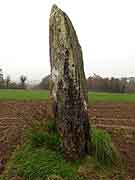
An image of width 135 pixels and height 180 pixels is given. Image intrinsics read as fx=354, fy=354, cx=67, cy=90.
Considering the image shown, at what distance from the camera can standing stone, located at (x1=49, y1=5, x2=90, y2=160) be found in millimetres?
6953

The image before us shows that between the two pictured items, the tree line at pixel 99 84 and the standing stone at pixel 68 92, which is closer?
the standing stone at pixel 68 92

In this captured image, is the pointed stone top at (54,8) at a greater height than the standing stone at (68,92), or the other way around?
the pointed stone top at (54,8)

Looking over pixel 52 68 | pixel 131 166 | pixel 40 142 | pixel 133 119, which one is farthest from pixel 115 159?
pixel 133 119

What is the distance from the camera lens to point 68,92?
696 cm

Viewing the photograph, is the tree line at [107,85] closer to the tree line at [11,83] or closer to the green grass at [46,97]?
the tree line at [11,83]

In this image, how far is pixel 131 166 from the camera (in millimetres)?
7559

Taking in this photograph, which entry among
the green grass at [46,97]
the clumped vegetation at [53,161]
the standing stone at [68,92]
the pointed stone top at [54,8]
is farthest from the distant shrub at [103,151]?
the green grass at [46,97]

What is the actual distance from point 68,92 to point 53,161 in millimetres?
1368

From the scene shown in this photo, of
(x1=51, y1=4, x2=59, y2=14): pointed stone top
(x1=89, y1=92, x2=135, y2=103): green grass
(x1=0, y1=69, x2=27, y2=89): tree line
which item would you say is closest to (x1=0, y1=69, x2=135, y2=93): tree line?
(x1=0, y1=69, x2=27, y2=89): tree line

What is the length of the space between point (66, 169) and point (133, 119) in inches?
322

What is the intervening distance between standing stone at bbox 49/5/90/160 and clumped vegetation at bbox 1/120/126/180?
9.1 inches

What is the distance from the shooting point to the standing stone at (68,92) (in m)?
6.95

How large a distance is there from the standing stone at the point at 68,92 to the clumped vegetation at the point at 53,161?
23 cm

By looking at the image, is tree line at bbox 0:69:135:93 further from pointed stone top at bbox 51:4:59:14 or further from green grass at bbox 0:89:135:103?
pointed stone top at bbox 51:4:59:14
